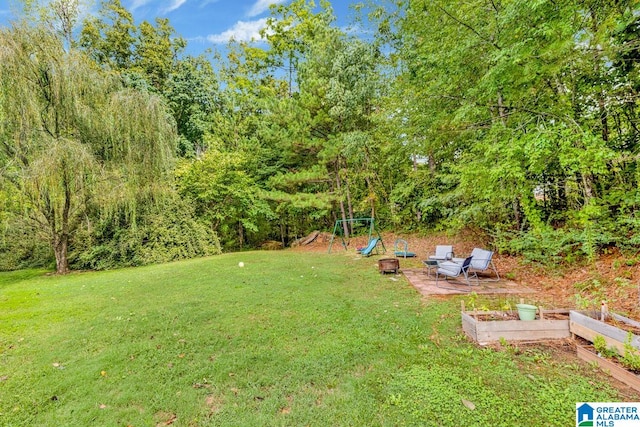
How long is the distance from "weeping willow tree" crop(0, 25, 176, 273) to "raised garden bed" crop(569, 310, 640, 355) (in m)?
10.5

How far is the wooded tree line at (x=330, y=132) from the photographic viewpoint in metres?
4.41

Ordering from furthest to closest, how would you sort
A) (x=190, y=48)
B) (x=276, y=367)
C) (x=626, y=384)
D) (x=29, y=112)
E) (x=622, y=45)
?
1. (x=190, y=48)
2. (x=29, y=112)
3. (x=622, y=45)
4. (x=276, y=367)
5. (x=626, y=384)

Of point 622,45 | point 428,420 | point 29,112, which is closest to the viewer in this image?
point 428,420

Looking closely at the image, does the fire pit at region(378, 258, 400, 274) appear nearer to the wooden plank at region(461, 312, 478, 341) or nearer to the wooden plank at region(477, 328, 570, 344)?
the wooden plank at region(461, 312, 478, 341)

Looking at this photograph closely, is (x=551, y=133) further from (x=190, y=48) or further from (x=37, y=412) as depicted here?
(x=190, y=48)

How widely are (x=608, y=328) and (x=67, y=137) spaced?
11.9 meters

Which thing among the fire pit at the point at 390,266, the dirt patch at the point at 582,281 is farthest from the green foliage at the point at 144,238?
the dirt patch at the point at 582,281

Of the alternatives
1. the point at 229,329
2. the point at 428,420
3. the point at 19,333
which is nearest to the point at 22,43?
the point at 19,333

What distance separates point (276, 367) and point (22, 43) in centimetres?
1073

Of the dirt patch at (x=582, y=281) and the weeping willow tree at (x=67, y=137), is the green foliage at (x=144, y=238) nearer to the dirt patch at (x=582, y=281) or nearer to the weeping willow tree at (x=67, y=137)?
the weeping willow tree at (x=67, y=137)

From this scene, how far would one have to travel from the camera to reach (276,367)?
268 centimetres

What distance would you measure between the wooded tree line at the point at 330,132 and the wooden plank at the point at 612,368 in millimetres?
2072

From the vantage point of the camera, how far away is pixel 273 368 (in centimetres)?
267

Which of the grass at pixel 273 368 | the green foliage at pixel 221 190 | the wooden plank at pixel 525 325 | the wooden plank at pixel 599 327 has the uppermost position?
the green foliage at pixel 221 190
